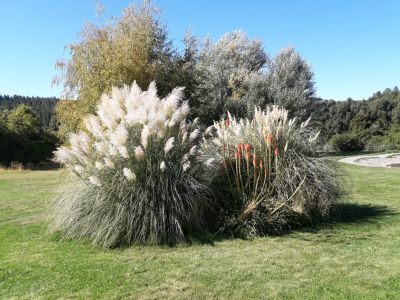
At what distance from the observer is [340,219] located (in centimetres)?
603

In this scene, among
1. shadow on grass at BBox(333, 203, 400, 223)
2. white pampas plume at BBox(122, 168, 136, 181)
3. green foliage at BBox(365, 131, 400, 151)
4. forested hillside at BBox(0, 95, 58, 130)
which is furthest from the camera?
forested hillside at BBox(0, 95, 58, 130)

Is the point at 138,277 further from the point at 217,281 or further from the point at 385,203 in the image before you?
the point at 385,203

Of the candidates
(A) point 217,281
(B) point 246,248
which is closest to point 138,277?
(A) point 217,281

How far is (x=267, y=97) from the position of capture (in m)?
22.8

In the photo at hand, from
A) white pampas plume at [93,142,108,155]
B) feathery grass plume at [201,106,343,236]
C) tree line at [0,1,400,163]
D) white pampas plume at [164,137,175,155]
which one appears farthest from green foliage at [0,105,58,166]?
white pampas plume at [164,137,175,155]

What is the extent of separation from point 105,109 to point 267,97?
18280mm

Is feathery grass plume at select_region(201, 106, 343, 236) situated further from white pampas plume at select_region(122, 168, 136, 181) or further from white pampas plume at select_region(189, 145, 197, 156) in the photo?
white pampas plume at select_region(122, 168, 136, 181)

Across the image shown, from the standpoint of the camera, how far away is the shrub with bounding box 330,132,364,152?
3337cm

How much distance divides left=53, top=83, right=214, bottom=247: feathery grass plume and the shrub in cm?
2943

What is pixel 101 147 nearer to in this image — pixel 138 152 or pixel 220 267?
pixel 138 152

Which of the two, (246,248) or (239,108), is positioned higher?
(239,108)

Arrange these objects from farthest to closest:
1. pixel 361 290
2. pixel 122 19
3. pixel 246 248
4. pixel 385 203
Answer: pixel 122 19
pixel 385 203
pixel 246 248
pixel 361 290

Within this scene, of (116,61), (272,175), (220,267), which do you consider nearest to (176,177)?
(220,267)

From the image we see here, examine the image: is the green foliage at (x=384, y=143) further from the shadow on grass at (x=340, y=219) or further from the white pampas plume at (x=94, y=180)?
the white pampas plume at (x=94, y=180)
